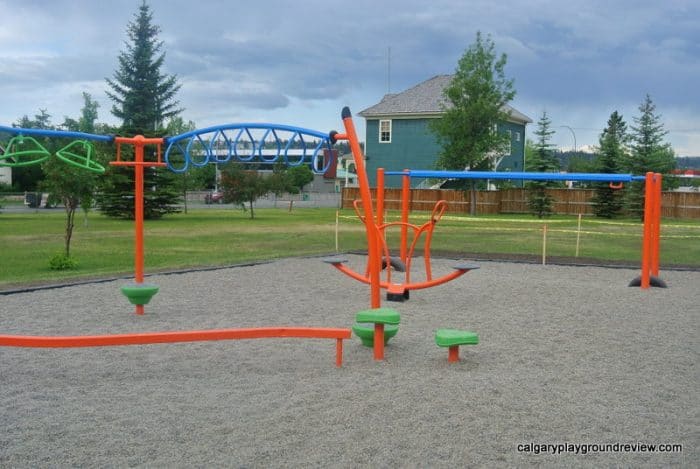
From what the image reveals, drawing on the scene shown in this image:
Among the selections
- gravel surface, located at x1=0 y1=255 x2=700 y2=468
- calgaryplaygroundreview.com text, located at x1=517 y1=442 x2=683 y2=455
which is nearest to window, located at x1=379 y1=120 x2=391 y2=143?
gravel surface, located at x1=0 y1=255 x2=700 y2=468

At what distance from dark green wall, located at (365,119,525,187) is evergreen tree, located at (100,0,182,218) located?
13616 millimetres

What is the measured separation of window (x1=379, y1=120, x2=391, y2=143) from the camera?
49750mm

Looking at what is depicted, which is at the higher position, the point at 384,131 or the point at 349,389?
the point at 384,131

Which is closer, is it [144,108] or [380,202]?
[380,202]

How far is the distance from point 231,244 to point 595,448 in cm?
1888

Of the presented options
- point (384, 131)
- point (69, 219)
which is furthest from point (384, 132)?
point (69, 219)

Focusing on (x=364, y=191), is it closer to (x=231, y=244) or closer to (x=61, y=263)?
(x=61, y=263)

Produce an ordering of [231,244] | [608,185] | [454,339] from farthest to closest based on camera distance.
Result: [608,185] → [231,244] → [454,339]

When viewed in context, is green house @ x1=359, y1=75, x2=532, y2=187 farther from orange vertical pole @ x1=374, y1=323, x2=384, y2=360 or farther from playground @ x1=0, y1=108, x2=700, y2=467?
orange vertical pole @ x1=374, y1=323, x2=384, y2=360

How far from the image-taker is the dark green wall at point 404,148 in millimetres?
48688

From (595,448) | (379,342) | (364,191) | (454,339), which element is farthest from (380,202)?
(595,448)

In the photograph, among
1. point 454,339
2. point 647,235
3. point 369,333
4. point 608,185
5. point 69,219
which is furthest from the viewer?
point 608,185

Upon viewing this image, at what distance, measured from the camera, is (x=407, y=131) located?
4909 cm

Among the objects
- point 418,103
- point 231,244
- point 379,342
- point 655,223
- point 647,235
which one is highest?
point 418,103
